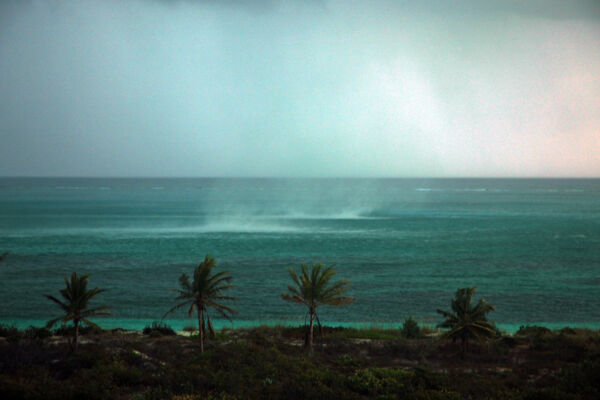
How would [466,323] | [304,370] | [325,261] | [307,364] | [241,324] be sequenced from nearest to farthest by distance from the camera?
[304,370] < [307,364] < [466,323] < [241,324] < [325,261]

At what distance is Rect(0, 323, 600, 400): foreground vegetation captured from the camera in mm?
17234

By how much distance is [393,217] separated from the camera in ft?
440

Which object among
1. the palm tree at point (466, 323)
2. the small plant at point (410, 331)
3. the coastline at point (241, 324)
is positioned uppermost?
the palm tree at point (466, 323)

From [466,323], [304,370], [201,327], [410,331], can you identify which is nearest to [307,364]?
[304,370]

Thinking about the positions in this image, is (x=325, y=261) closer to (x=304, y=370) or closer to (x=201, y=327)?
(x=201, y=327)

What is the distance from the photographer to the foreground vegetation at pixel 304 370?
56.5 ft

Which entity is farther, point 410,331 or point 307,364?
point 410,331

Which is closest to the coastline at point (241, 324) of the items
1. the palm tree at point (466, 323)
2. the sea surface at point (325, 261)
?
the sea surface at point (325, 261)

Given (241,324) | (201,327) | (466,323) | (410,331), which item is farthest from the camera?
(241,324)

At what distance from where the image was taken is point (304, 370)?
21.4 m

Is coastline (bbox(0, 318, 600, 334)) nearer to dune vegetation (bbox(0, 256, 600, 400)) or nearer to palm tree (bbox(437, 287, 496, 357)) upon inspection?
dune vegetation (bbox(0, 256, 600, 400))

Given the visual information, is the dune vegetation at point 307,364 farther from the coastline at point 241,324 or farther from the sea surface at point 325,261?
the sea surface at point 325,261

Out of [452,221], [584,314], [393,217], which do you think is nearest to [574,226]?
[452,221]

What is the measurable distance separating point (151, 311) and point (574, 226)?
10576 cm
